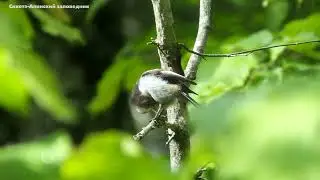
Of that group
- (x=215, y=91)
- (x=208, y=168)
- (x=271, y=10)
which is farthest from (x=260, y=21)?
(x=208, y=168)

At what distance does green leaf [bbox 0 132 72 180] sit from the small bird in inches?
4.7

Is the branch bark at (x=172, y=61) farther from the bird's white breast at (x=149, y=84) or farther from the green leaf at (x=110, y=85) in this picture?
the green leaf at (x=110, y=85)

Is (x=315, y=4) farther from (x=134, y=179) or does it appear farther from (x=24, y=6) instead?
(x=134, y=179)

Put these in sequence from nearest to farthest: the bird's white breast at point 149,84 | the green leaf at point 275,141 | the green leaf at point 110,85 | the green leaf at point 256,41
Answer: the green leaf at point 275,141
the bird's white breast at point 149,84
the green leaf at point 256,41
the green leaf at point 110,85

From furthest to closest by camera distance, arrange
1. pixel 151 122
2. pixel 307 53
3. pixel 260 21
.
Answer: pixel 260 21 < pixel 307 53 < pixel 151 122

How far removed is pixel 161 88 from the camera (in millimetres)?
279

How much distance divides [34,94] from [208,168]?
0.09m

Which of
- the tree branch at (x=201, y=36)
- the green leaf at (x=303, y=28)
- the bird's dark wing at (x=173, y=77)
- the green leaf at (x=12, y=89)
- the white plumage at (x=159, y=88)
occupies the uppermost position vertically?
the green leaf at (x=303, y=28)

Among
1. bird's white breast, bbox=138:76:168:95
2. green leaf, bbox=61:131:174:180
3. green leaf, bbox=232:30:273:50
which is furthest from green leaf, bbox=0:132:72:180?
green leaf, bbox=232:30:273:50

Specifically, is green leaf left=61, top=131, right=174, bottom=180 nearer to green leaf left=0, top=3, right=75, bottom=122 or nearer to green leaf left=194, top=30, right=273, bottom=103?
green leaf left=0, top=3, right=75, bottom=122

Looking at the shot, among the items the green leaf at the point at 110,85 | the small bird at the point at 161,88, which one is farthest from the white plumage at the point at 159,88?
the green leaf at the point at 110,85

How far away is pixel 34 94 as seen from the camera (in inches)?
7.2

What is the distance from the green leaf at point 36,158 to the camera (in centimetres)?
14

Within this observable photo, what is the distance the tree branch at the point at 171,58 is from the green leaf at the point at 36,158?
0.13 meters
